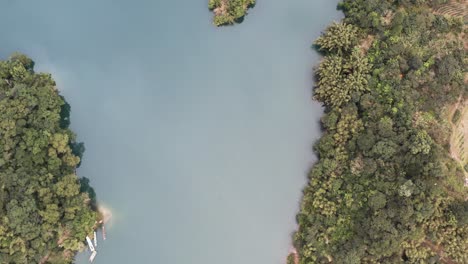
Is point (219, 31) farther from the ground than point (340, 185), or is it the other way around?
point (219, 31)

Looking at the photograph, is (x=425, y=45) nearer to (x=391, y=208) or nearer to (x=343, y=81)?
(x=343, y=81)

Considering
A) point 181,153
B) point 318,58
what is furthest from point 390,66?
point 181,153

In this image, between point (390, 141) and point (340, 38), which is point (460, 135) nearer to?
point (390, 141)

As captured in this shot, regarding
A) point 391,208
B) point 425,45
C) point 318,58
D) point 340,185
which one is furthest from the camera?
point 318,58

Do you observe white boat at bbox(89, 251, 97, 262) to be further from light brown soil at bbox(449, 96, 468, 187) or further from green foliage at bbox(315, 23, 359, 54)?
light brown soil at bbox(449, 96, 468, 187)

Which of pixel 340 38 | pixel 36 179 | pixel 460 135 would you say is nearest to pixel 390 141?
pixel 460 135

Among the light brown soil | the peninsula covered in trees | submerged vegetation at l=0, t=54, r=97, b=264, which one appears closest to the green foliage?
the peninsula covered in trees
